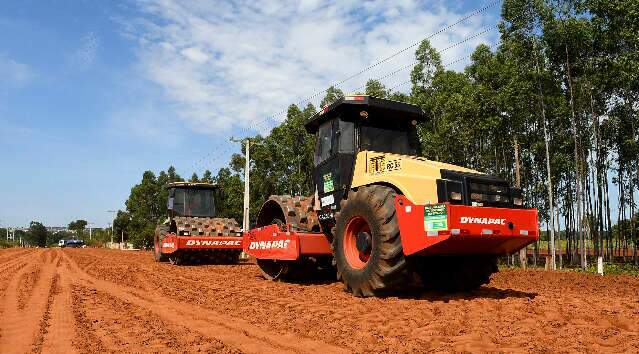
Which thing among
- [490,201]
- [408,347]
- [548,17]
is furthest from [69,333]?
[548,17]

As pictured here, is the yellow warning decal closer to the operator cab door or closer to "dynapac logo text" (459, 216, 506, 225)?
the operator cab door

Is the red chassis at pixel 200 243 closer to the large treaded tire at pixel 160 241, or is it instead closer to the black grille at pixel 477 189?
the large treaded tire at pixel 160 241

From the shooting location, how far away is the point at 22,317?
234 inches

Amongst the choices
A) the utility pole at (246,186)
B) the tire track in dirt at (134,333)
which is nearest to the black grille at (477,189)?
the tire track in dirt at (134,333)

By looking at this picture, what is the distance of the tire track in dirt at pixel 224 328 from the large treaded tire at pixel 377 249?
6.80 feet

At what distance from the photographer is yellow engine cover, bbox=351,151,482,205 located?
6578mm

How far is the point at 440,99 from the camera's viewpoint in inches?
1014

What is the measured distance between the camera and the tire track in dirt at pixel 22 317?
4.55 meters

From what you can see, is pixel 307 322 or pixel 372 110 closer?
pixel 307 322

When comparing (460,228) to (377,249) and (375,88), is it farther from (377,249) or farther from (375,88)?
(375,88)

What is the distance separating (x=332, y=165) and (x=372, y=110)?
3.90ft

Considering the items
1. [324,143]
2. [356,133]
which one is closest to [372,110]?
[356,133]

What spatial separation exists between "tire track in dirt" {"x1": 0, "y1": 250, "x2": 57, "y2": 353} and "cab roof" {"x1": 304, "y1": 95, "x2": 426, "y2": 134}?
5276 mm

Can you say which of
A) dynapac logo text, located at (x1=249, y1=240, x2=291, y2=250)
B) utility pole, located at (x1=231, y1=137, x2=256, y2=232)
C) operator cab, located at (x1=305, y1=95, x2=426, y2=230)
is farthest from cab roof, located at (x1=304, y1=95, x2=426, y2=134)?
utility pole, located at (x1=231, y1=137, x2=256, y2=232)
